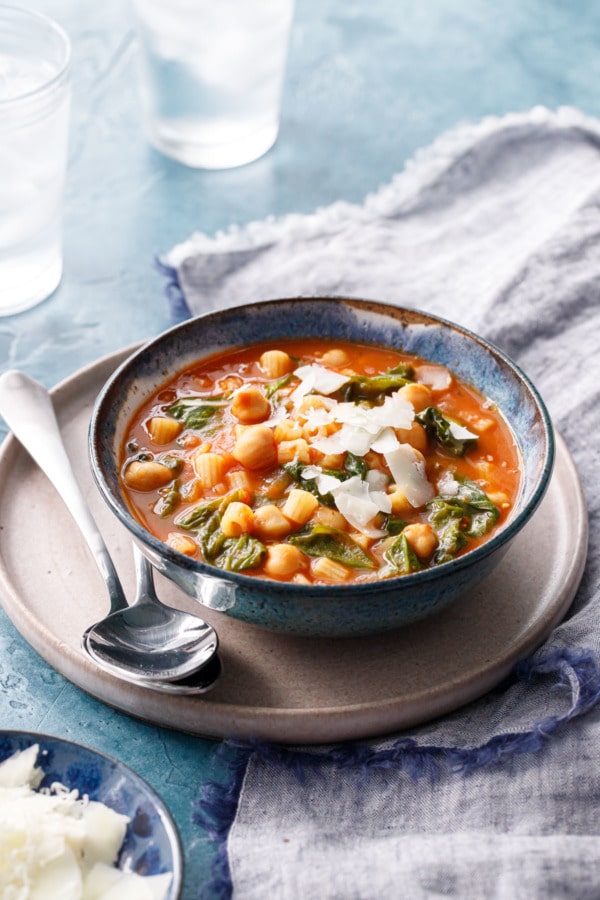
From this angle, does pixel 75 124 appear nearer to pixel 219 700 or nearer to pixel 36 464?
pixel 36 464

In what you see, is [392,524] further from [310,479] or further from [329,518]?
[310,479]

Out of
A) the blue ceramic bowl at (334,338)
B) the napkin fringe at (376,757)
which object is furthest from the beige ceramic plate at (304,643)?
the blue ceramic bowl at (334,338)

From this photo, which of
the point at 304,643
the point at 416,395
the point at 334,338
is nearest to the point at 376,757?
the point at 304,643

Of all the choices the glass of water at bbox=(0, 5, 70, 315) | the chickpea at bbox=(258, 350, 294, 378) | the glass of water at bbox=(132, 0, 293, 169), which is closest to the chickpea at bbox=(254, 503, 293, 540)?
the chickpea at bbox=(258, 350, 294, 378)

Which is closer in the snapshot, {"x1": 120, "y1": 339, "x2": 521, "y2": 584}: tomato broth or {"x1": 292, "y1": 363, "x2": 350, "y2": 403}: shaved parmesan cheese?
{"x1": 120, "y1": 339, "x2": 521, "y2": 584}: tomato broth

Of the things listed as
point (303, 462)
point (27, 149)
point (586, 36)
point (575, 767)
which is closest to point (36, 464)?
point (303, 462)

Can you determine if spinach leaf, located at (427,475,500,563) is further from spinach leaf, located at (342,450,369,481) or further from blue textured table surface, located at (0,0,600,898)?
blue textured table surface, located at (0,0,600,898)

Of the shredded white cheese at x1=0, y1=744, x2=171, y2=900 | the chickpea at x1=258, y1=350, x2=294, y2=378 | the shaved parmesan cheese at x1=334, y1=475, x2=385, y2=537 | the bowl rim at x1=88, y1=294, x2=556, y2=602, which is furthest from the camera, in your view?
the chickpea at x1=258, y1=350, x2=294, y2=378
